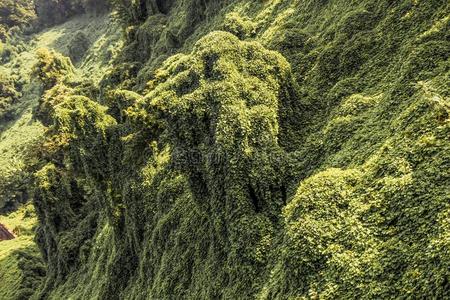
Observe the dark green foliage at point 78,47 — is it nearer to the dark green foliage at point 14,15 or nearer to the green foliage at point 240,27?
the dark green foliage at point 14,15

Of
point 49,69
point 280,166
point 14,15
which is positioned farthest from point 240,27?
point 14,15

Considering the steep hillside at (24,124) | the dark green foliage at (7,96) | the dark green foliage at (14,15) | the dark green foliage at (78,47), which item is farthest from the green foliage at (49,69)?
the dark green foliage at (14,15)

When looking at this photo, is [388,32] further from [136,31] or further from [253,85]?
[136,31]

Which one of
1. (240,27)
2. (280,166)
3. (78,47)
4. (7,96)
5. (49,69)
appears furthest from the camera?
(7,96)

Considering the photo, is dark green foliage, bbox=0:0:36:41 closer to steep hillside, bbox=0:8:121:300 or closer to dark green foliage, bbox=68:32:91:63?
steep hillside, bbox=0:8:121:300

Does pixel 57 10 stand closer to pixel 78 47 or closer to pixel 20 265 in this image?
pixel 78 47

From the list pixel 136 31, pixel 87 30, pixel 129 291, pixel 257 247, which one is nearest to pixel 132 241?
pixel 129 291

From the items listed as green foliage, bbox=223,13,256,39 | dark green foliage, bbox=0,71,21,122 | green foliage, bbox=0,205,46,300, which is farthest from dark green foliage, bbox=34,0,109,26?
green foliage, bbox=223,13,256,39
